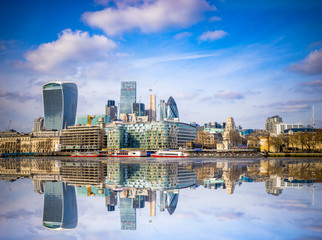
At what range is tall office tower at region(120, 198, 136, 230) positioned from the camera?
14.2 m

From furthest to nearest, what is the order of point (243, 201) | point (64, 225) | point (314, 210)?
point (243, 201) < point (314, 210) < point (64, 225)

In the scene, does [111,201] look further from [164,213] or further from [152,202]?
[164,213]

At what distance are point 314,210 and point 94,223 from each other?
12175 mm

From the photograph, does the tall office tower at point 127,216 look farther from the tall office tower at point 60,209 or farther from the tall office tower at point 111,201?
the tall office tower at point 60,209

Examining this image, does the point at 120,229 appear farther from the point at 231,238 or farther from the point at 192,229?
the point at 231,238

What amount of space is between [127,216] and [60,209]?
4.66m

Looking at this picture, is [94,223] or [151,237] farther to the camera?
[94,223]

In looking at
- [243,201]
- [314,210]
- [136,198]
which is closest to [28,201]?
[136,198]

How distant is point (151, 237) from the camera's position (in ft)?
39.8

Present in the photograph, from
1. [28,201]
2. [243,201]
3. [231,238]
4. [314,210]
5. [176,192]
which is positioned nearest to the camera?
[231,238]

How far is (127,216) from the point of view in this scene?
15.5 meters

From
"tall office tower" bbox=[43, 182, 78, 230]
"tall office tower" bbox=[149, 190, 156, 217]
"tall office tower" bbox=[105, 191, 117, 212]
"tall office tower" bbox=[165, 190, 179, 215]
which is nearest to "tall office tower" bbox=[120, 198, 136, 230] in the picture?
"tall office tower" bbox=[105, 191, 117, 212]

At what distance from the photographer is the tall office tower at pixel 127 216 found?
14.2 meters

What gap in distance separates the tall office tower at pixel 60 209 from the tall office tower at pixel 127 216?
2.51 m
